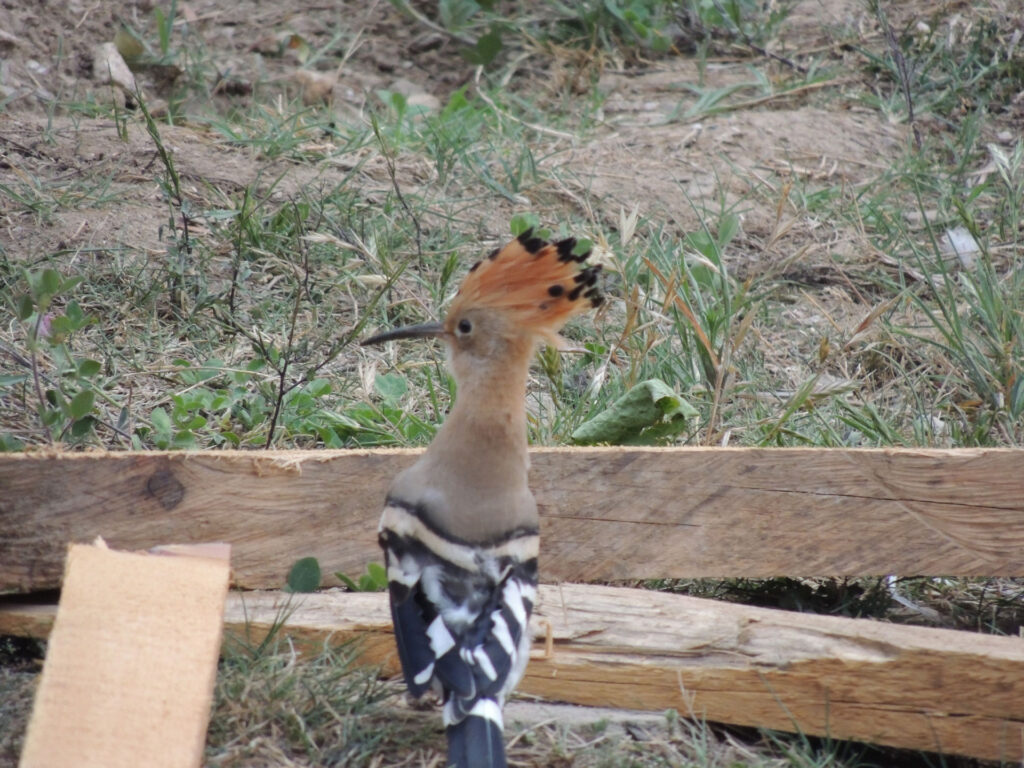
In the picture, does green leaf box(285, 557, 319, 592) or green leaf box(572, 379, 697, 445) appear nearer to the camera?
green leaf box(285, 557, 319, 592)

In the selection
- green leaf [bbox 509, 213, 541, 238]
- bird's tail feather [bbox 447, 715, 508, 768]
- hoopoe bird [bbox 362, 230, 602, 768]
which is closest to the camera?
bird's tail feather [bbox 447, 715, 508, 768]

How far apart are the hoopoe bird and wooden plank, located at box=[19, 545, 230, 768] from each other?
1.12 ft

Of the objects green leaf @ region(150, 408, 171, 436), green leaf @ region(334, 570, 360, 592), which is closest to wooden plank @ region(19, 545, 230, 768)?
green leaf @ region(334, 570, 360, 592)

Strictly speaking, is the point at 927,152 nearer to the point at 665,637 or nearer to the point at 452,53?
the point at 452,53

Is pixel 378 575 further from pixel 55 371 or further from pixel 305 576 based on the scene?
pixel 55 371

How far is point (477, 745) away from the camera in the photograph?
6.26 feet

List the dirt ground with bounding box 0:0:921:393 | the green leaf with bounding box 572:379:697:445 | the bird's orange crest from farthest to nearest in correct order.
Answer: the dirt ground with bounding box 0:0:921:393, the green leaf with bounding box 572:379:697:445, the bird's orange crest

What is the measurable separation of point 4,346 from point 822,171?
298 cm

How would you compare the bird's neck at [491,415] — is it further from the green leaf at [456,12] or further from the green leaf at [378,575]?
the green leaf at [456,12]

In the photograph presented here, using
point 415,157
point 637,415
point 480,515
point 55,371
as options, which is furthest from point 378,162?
point 480,515

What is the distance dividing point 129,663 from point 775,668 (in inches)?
42.3

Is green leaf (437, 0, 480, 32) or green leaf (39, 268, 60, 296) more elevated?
green leaf (39, 268, 60, 296)

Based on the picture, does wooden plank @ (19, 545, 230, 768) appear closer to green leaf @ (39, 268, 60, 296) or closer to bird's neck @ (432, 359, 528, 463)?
bird's neck @ (432, 359, 528, 463)

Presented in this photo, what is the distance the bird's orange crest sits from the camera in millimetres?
2268
